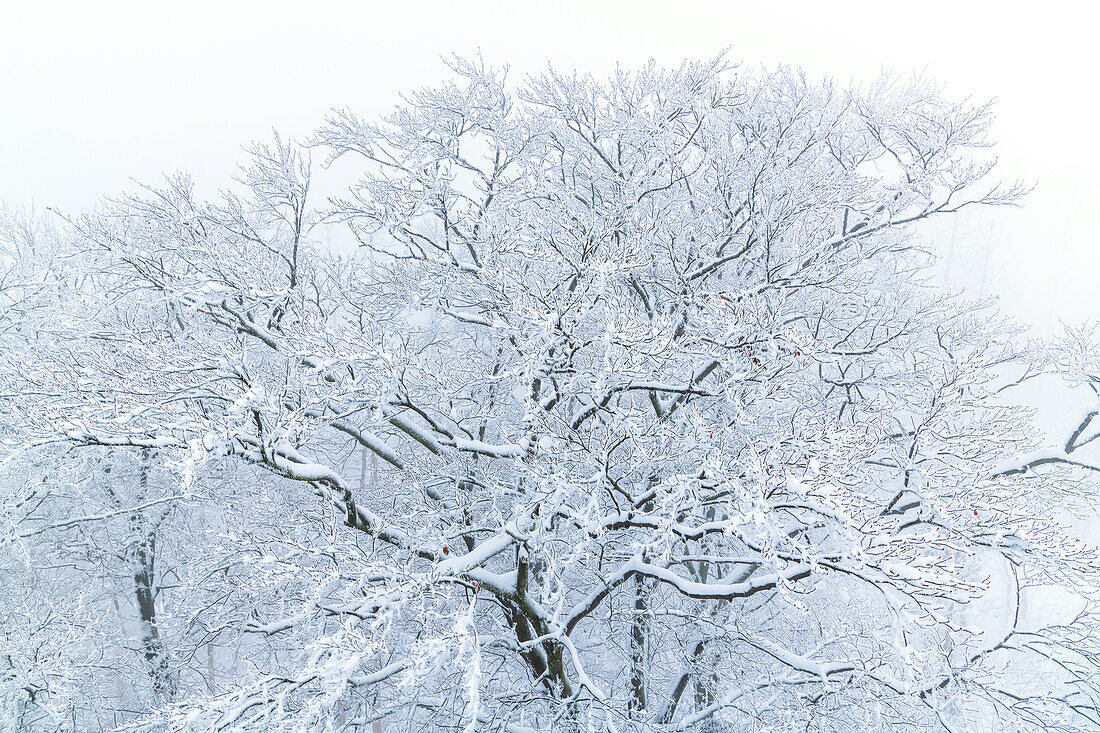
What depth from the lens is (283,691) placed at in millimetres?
3684

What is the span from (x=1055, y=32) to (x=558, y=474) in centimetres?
21725

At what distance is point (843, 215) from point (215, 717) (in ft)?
25.5

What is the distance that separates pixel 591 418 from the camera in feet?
18.2

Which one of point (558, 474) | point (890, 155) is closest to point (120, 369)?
point (558, 474)

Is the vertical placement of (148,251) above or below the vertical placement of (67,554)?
above

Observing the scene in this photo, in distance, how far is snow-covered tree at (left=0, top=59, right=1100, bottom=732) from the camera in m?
3.89

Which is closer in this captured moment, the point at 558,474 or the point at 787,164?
the point at 558,474

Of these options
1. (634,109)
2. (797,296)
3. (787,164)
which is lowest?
(797,296)

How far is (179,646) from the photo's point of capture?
7.52 meters

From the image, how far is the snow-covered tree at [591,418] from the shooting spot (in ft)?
12.8

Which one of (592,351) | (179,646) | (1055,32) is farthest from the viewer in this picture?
(1055,32)

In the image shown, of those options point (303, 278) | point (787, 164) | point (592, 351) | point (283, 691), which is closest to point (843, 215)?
point (787, 164)

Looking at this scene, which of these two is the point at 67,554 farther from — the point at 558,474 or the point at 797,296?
the point at 797,296

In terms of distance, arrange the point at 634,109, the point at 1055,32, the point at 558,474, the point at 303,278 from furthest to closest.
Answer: the point at 1055,32
the point at 303,278
the point at 634,109
the point at 558,474
